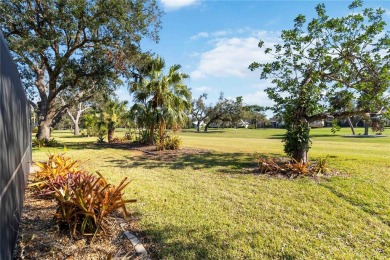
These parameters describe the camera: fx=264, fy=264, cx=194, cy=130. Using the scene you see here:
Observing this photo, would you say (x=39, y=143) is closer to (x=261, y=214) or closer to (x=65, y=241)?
(x=65, y=241)

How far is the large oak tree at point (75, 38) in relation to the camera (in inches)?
501

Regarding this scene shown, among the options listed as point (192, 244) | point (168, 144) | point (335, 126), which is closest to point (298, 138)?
point (335, 126)

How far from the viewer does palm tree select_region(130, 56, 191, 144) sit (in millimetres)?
13828

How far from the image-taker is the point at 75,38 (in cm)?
1472

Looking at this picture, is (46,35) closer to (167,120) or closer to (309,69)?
(167,120)

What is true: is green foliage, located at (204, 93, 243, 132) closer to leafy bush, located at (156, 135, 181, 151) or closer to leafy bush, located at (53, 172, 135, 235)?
leafy bush, located at (156, 135, 181, 151)

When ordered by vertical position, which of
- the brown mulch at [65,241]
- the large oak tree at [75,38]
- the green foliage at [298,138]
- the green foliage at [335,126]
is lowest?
the brown mulch at [65,241]

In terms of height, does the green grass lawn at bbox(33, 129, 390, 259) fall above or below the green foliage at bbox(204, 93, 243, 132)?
below

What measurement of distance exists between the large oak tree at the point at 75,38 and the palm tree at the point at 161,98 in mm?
1687

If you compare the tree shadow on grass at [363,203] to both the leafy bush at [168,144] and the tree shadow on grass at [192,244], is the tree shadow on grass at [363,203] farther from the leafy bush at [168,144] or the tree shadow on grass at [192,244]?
the leafy bush at [168,144]

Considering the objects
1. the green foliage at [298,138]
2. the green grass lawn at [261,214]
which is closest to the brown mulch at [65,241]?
the green grass lawn at [261,214]

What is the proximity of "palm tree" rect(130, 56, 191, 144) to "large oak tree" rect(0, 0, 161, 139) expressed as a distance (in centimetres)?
169

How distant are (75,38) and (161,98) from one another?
5999 millimetres

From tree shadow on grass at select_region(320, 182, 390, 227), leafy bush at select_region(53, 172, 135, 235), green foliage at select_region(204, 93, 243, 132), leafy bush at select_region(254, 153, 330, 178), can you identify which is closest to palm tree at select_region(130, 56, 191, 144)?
leafy bush at select_region(254, 153, 330, 178)
